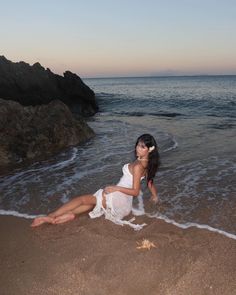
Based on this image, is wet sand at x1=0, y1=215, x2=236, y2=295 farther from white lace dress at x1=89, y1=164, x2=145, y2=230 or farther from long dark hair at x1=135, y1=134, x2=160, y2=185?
long dark hair at x1=135, y1=134, x2=160, y2=185

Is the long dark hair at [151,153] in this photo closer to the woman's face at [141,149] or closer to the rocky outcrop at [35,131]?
the woman's face at [141,149]

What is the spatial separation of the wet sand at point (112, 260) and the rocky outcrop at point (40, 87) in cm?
1817

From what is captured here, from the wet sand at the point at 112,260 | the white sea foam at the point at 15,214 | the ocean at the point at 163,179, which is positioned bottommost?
the ocean at the point at 163,179

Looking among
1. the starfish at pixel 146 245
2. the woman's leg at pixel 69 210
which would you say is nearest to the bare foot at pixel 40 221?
the woman's leg at pixel 69 210

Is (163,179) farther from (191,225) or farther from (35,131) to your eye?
(35,131)

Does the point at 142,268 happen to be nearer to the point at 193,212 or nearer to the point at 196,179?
the point at 193,212

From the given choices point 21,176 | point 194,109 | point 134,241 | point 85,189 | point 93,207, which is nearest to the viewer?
point 134,241

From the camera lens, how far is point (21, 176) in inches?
313

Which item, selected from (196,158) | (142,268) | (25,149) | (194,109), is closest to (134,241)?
(142,268)

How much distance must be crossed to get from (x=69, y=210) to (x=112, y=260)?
1439 millimetres

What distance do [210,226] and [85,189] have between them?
258 centimetres

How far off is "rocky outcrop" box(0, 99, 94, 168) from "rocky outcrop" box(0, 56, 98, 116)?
11.2 meters

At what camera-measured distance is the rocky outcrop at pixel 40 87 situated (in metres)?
22.8

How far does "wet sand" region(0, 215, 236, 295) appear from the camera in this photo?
12.1 ft
